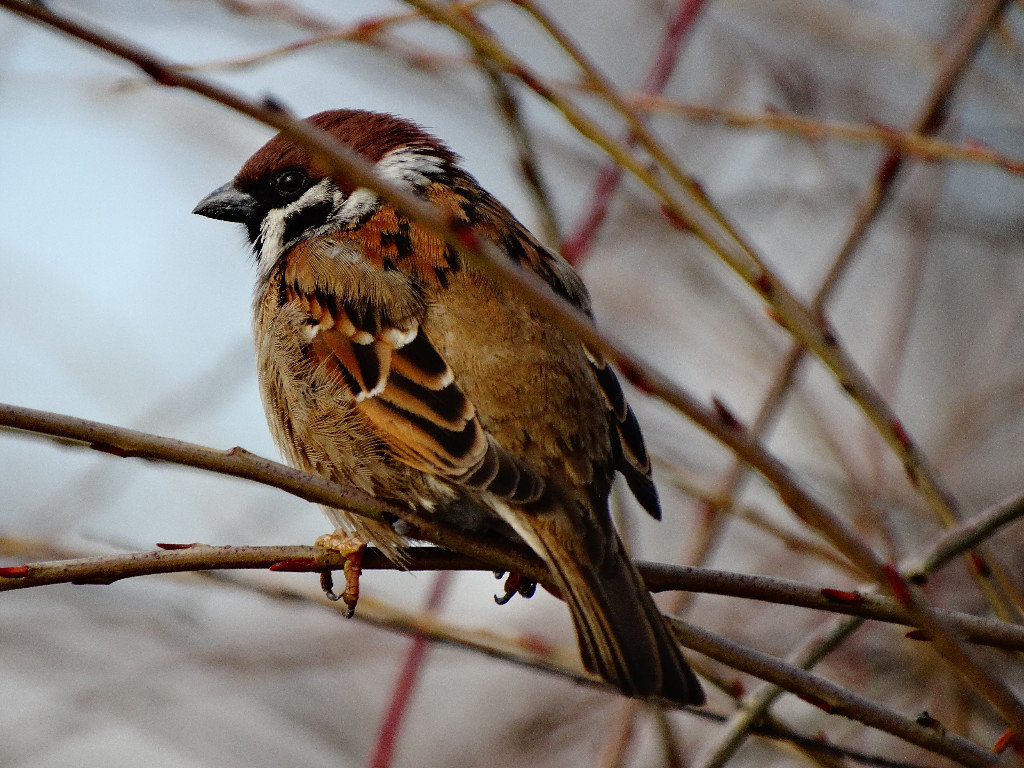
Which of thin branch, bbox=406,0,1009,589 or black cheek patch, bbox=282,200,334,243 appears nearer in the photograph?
thin branch, bbox=406,0,1009,589

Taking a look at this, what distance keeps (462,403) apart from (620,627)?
663mm

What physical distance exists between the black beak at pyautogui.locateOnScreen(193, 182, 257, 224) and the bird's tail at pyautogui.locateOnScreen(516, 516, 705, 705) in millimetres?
1663

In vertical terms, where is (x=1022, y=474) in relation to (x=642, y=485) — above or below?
above

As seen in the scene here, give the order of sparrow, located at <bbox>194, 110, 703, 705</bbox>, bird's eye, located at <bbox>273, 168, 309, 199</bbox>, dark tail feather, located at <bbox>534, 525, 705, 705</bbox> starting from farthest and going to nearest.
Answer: bird's eye, located at <bbox>273, 168, 309, 199</bbox> < sparrow, located at <bbox>194, 110, 703, 705</bbox> < dark tail feather, located at <bbox>534, 525, 705, 705</bbox>

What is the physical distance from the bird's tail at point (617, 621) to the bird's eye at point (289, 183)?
1579 millimetres

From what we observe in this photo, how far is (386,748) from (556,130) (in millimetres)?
4589

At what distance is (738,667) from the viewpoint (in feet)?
6.98

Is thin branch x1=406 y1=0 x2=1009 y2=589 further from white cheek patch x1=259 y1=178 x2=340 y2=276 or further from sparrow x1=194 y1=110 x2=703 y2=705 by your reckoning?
white cheek patch x1=259 y1=178 x2=340 y2=276

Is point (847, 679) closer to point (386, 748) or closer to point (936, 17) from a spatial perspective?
point (386, 748)

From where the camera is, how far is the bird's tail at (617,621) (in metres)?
2.35

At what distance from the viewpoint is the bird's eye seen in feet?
12.1

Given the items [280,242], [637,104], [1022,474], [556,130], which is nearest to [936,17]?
[556,130]

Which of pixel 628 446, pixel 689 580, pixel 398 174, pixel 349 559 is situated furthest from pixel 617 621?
pixel 398 174

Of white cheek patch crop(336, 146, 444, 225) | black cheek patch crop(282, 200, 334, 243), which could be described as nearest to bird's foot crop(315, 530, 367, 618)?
white cheek patch crop(336, 146, 444, 225)
